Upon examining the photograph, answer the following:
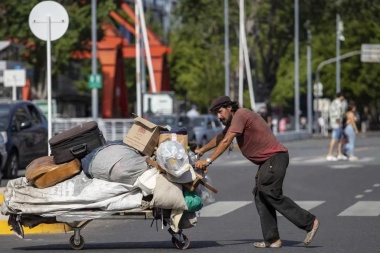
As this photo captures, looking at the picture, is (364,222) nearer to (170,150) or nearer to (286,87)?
(170,150)

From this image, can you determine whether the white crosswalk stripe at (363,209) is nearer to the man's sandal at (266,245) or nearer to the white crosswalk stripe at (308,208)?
the white crosswalk stripe at (308,208)

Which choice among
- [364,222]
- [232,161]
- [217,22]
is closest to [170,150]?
[364,222]

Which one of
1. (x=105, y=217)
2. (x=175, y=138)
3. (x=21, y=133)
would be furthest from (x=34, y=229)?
(x=21, y=133)

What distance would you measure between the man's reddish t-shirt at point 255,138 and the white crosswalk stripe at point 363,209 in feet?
17.0

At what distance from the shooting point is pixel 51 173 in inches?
550

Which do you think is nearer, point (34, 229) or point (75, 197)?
point (75, 197)

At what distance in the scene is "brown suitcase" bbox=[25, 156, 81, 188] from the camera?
13987 mm

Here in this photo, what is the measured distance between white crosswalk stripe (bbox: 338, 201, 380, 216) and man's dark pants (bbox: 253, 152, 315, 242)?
503 cm

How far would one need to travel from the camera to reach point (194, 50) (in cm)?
10131

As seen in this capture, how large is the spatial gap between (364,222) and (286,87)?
87.5 meters

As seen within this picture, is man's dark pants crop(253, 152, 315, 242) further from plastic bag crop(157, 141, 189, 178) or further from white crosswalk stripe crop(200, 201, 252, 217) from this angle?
white crosswalk stripe crop(200, 201, 252, 217)

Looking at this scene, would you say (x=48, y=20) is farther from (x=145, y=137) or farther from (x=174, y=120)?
(x=174, y=120)

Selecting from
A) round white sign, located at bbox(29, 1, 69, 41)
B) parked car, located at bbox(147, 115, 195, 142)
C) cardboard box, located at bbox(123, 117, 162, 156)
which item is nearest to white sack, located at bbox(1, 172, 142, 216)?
cardboard box, located at bbox(123, 117, 162, 156)

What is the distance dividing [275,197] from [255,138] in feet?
2.11
